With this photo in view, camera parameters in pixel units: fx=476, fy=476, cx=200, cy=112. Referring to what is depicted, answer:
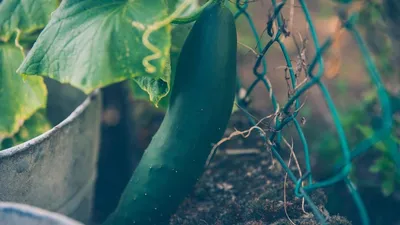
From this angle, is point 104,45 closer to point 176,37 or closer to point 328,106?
point 176,37

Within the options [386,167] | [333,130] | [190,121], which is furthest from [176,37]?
[333,130]

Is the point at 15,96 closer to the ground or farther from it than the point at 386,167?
farther from it

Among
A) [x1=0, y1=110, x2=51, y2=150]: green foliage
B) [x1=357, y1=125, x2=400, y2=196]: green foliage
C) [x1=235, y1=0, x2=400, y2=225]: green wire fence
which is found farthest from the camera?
[x1=357, y1=125, x2=400, y2=196]: green foliage

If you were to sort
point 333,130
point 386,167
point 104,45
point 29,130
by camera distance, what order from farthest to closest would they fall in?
point 333,130 < point 386,167 < point 29,130 < point 104,45

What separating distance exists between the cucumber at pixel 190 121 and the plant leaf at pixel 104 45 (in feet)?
0.18

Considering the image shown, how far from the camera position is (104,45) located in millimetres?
818

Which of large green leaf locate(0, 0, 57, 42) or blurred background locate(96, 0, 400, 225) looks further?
blurred background locate(96, 0, 400, 225)

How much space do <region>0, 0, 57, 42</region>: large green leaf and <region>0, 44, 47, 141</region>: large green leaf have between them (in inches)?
2.7

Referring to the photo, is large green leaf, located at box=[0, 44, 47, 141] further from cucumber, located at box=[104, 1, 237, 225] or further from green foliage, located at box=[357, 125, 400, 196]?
green foliage, located at box=[357, 125, 400, 196]

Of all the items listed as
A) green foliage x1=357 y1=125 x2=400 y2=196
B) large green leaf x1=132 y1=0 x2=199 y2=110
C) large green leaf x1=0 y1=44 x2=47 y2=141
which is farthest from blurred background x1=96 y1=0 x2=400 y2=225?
large green leaf x1=0 y1=44 x2=47 y2=141

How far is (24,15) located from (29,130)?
28 centimetres

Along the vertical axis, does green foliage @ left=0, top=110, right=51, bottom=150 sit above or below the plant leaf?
below

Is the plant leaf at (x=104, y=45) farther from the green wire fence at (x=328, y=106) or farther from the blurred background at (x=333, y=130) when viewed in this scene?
the blurred background at (x=333, y=130)

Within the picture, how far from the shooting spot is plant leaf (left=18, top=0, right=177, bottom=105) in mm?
794
